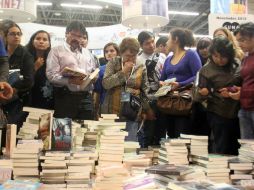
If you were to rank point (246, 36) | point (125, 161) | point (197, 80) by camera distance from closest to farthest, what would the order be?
point (125, 161) → point (246, 36) → point (197, 80)

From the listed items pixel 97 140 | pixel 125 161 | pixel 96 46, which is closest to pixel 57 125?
pixel 97 140

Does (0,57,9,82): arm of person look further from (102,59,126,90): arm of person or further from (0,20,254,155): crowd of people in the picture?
(102,59,126,90): arm of person

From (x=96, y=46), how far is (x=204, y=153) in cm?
567

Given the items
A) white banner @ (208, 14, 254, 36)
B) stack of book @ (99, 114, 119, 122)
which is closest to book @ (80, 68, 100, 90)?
stack of book @ (99, 114, 119, 122)

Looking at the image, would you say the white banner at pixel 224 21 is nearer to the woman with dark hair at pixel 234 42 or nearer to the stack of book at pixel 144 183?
the woman with dark hair at pixel 234 42

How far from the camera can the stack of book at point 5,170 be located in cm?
286

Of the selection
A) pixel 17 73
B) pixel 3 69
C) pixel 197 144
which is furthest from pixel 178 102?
pixel 3 69

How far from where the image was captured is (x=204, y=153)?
12.2ft

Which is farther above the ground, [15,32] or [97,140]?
[15,32]

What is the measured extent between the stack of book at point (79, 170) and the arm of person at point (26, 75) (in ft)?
3.56

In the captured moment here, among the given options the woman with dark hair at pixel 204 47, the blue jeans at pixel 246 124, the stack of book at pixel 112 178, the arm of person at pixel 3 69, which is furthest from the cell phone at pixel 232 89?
the arm of person at pixel 3 69

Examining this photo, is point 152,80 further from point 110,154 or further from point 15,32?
point 15,32

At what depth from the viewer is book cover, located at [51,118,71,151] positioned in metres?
3.48

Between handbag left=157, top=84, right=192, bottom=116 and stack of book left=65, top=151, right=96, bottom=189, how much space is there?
1141mm
